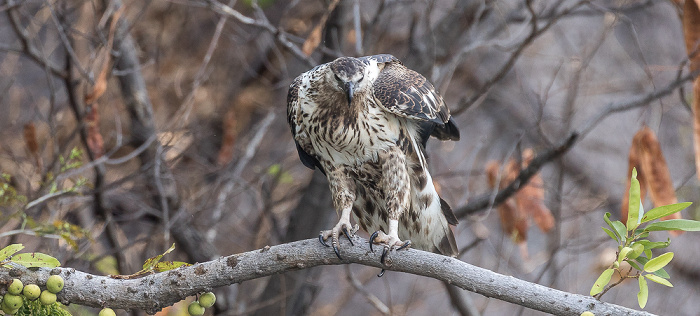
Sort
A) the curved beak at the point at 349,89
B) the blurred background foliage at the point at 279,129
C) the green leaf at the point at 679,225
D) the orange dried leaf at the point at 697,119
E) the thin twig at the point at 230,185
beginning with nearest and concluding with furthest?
the green leaf at the point at 679,225, the curved beak at the point at 349,89, the orange dried leaf at the point at 697,119, the blurred background foliage at the point at 279,129, the thin twig at the point at 230,185

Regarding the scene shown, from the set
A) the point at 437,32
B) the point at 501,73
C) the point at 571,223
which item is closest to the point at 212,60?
the point at 437,32

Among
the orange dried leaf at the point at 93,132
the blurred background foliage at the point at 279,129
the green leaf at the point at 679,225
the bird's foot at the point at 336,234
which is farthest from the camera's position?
the blurred background foliage at the point at 279,129

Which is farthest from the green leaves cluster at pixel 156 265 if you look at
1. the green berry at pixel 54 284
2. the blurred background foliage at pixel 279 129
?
the blurred background foliage at pixel 279 129

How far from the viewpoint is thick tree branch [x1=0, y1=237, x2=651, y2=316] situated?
208cm

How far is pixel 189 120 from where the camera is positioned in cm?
628

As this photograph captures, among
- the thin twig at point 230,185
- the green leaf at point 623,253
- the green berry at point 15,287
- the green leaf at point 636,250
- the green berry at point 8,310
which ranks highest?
the green berry at point 15,287

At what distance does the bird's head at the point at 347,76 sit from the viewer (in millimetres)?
2788

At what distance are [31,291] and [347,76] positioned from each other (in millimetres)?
1441

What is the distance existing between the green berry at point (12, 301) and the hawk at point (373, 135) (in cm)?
117

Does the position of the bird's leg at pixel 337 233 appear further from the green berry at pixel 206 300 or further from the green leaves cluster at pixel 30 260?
the green leaves cluster at pixel 30 260

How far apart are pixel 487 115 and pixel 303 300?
4.06 m

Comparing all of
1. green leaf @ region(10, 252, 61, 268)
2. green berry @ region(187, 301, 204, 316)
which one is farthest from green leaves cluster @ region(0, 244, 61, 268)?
green berry @ region(187, 301, 204, 316)

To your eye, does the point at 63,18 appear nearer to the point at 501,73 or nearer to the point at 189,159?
the point at 189,159

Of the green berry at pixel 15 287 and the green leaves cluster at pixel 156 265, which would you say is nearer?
the green berry at pixel 15 287
